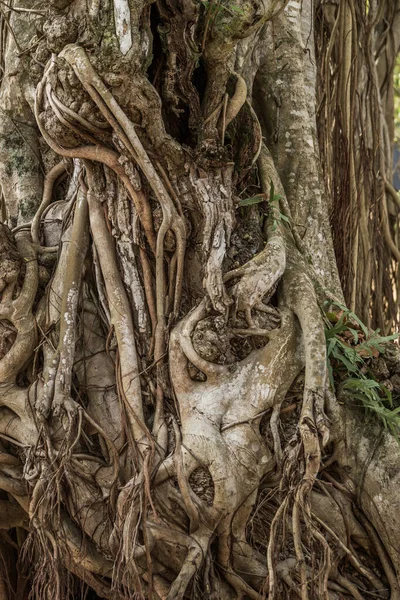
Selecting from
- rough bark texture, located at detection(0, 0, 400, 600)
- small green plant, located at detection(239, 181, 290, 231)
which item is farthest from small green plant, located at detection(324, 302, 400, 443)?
small green plant, located at detection(239, 181, 290, 231)

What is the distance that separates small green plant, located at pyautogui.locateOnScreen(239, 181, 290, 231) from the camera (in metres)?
2.56

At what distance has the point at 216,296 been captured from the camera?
2367 mm

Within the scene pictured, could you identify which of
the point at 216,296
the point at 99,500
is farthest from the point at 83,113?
the point at 99,500

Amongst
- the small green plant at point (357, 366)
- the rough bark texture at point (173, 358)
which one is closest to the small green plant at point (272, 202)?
the rough bark texture at point (173, 358)

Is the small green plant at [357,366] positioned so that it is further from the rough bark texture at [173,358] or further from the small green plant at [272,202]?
the small green plant at [272,202]

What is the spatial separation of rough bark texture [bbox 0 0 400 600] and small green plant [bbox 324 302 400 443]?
0.16 feet

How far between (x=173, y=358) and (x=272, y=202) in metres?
0.67

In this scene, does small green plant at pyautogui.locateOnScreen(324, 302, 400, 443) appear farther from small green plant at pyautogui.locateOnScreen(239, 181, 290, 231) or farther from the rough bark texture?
small green plant at pyautogui.locateOnScreen(239, 181, 290, 231)

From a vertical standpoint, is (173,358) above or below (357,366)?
above

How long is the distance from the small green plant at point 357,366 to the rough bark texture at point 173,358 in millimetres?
47

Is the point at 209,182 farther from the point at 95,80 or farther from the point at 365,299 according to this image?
the point at 365,299

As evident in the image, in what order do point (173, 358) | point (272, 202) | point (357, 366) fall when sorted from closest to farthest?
point (173, 358), point (357, 366), point (272, 202)

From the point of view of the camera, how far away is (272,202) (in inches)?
106

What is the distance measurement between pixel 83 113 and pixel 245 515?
121cm
